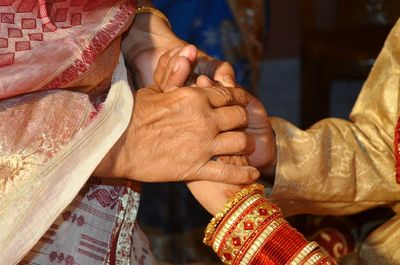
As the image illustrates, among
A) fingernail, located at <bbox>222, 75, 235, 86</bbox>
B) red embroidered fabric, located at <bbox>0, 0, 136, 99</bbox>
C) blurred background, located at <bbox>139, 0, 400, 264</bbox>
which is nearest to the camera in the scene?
red embroidered fabric, located at <bbox>0, 0, 136, 99</bbox>

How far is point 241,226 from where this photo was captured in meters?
1.19

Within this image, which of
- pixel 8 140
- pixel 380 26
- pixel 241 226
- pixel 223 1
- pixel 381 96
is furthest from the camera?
pixel 380 26

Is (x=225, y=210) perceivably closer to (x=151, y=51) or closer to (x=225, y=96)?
(x=225, y=96)

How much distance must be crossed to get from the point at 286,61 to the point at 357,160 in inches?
102

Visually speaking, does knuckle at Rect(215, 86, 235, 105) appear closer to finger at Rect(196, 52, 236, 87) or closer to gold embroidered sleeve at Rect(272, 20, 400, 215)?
finger at Rect(196, 52, 236, 87)

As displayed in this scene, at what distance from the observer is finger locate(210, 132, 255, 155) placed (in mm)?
1234

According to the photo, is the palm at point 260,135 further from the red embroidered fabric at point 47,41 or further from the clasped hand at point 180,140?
the red embroidered fabric at point 47,41

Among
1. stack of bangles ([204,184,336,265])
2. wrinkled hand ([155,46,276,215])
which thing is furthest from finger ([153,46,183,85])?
stack of bangles ([204,184,336,265])

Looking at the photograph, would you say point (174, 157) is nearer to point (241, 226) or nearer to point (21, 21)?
point (241, 226)

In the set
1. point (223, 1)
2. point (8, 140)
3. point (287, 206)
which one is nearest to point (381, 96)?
point (287, 206)

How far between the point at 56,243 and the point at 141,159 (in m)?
0.17

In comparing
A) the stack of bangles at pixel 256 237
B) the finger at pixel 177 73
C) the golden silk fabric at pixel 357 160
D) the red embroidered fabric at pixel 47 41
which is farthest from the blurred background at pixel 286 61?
the red embroidered fabric at pixel 47 41

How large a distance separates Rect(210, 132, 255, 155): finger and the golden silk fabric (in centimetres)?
18

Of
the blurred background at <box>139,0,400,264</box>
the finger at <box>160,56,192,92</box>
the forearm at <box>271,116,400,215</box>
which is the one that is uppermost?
the finger at <box>160,56,192,92</box>
